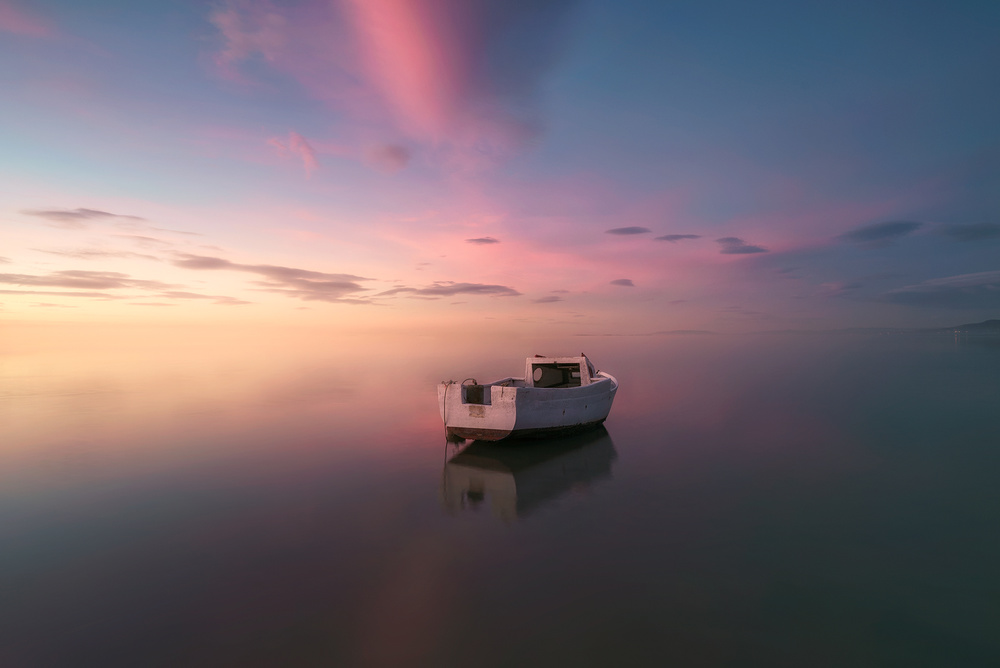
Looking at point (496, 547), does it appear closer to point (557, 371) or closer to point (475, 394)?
point (475, 394)

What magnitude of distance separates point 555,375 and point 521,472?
10.8m

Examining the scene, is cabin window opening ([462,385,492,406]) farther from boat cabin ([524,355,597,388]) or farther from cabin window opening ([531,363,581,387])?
cabin window opening ([531,363,581,387])

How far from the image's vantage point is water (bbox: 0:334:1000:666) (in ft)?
24.4

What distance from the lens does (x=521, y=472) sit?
16.9 meters

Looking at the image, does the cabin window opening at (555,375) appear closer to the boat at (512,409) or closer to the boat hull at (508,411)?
the boat at (512,409)

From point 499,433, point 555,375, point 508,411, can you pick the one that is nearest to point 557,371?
point 555,375

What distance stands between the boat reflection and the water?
0.45 ft

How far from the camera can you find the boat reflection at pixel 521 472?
1405cm

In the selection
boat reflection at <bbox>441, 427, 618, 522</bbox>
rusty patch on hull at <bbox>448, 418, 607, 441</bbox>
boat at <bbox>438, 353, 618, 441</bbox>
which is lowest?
boat reflection at <bbox>441, 427, 618, 522</bbox>

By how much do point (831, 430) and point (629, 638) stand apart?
2329 cm

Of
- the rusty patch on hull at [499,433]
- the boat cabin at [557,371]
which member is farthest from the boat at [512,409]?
the boat cabin at [557,371]

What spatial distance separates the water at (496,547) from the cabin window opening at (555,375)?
4.33m

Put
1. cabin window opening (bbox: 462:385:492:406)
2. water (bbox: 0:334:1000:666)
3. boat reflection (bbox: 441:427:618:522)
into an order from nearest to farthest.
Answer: water (bbox: 0:334:1000:666) < boat reflection (bbox: 441:427:618:522) < cabin window opening (bbox: 462:385:492:406)

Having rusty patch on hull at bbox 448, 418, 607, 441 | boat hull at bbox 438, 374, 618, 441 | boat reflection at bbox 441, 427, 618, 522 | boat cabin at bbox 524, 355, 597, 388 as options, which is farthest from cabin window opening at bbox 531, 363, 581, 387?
rusty patch on hull at bbox 448, 418, 607, 441
